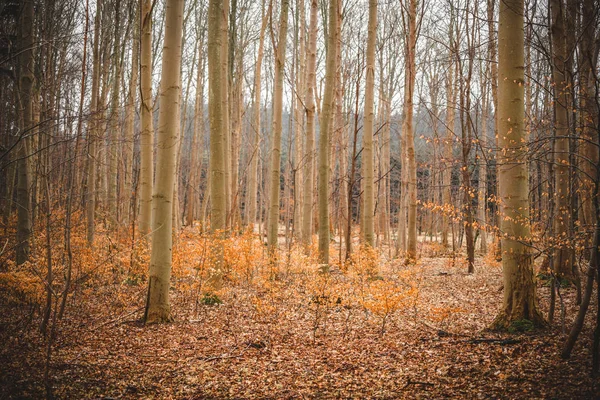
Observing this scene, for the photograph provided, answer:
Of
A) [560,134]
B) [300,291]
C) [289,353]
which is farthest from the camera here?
[300,291]

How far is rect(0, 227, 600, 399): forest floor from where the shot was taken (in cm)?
336

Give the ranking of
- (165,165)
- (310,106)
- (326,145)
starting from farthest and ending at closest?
(310,106) → (326,145) → (165,165)

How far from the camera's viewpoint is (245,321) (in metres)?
5.92

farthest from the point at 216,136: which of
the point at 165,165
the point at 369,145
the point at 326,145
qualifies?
the point at 369,145

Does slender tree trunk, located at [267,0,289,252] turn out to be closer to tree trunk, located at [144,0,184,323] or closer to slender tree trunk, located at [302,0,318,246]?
slender tree trunk, located at [302,0,318,246]

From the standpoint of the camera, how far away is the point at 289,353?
4.56 metres

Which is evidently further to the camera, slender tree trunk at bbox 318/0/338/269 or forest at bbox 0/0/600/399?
slender tree trunk at bbox 318/0/338/269

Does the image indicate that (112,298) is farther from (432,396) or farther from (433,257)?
(433,257)

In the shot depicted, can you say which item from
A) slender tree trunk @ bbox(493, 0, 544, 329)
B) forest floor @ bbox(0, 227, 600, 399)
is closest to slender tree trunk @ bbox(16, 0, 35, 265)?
forest floor @ bbox(0, 227, 600, 399)

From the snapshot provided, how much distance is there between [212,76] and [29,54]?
3.77 meters

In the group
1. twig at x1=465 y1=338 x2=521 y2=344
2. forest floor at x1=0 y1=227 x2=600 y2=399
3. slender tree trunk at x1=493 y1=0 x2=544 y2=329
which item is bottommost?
forest floor at x1=0 y1=227 x2=600 y2=399

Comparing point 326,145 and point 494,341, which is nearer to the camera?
point 494,341

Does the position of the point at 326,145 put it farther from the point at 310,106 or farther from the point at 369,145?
the point at 369,145

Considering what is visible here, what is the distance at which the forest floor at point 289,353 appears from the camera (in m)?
3.36
